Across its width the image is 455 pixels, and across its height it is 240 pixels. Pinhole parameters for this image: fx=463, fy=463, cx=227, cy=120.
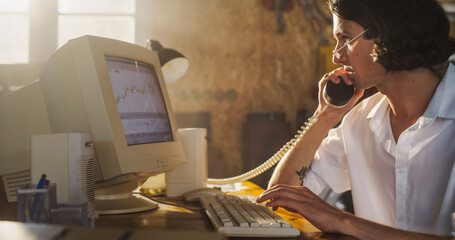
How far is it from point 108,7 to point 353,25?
2.90 meters

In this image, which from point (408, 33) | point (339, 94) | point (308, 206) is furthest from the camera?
point (339, 94)

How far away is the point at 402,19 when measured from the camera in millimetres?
1495

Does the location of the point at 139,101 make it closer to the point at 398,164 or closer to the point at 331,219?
the point at 331,219

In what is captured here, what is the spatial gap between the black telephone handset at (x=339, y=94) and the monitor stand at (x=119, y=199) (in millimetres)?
821

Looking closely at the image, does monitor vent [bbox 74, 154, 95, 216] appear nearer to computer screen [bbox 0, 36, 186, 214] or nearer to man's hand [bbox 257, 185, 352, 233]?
computer screen [bbox 0, 36, 186, 214]

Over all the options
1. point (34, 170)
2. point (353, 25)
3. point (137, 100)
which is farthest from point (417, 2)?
point (34, 170)

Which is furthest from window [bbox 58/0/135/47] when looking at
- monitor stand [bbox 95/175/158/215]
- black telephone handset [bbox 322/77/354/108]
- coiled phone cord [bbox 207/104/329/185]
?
monitor stand [bbox 95/175/158/215]

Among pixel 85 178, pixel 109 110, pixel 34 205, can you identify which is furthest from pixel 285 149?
pixel 34 205

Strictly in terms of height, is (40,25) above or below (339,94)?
above

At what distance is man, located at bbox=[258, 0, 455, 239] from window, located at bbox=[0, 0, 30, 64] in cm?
298

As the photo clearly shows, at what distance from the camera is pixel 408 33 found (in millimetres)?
1499

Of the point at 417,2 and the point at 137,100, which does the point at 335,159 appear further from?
the point at 137,100

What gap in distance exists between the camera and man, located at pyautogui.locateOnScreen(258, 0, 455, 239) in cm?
133

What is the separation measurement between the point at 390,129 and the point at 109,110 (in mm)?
924
